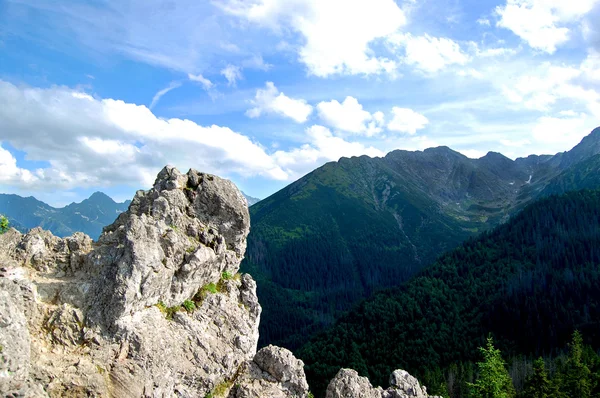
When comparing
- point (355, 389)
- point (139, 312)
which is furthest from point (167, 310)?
point (355, 389)

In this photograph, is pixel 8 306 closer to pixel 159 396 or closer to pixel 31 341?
pixel 31 341

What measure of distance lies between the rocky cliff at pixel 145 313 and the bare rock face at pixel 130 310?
0.06 metres

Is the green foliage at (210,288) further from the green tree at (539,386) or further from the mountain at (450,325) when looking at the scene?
the mountain at (450,325)

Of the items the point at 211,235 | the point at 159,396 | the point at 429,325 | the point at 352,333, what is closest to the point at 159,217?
the point at 211,235

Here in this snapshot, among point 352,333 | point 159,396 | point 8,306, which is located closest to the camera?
point 8,306

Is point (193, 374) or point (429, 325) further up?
point (193, 374)

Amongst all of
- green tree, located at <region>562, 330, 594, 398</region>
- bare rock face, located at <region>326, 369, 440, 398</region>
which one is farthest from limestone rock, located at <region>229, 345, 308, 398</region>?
green tree, located at <region>562, 330, 594, 398</region>

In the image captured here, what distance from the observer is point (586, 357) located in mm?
97562

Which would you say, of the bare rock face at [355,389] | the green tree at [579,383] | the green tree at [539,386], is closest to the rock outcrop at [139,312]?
the bare rock face at [355,389]

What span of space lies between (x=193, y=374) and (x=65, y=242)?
11.5m

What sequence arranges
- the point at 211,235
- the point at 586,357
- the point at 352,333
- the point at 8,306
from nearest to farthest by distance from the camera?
the point at 8,306, the point at 211,235, the point at 586,357, the point at 352,333

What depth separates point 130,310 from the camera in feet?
71.2

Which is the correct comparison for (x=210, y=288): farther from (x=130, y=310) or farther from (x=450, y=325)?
(x=450, y=325)

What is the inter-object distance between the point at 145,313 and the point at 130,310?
4.22 ft
